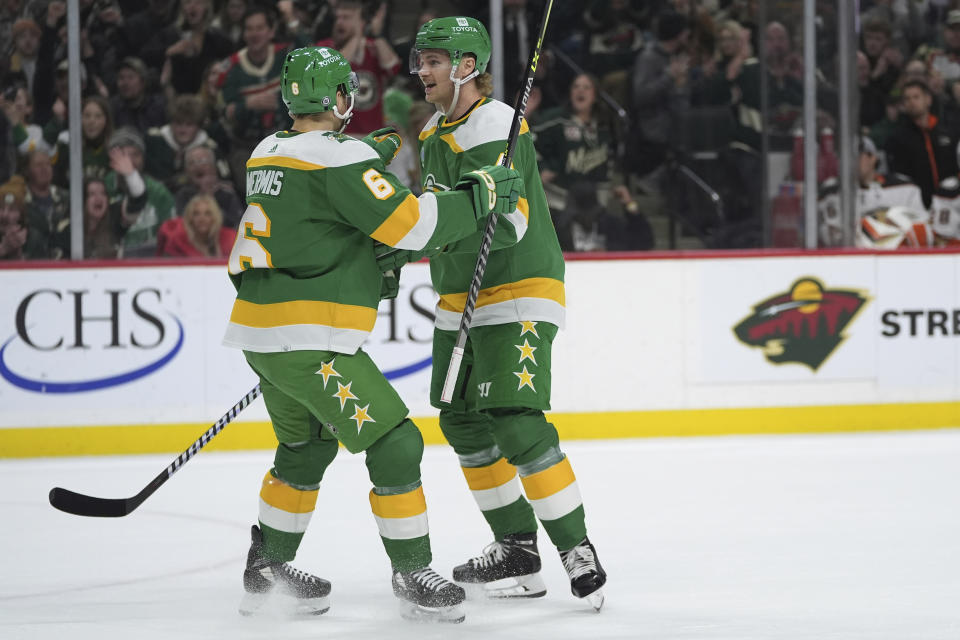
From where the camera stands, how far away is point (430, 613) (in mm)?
2803

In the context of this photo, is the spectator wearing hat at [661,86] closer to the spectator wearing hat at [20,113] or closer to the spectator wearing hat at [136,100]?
the spectator wearing hat at [136,100]

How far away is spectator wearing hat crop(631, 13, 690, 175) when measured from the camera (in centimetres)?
616

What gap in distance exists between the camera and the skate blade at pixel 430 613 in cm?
279

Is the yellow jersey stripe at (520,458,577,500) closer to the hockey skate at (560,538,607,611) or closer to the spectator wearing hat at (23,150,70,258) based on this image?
the hockey skate at (560,538,607,611)

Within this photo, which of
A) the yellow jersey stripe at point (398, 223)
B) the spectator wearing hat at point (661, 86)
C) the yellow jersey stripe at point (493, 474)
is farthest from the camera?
the spectator wearing hat at point (661, 86)

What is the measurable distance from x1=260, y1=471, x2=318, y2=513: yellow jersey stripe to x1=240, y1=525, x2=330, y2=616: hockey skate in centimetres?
10

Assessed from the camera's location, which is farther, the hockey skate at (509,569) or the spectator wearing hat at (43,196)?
the spectator wearing hat at (43,196)

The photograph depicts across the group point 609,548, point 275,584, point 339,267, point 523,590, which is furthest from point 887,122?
point 275,584

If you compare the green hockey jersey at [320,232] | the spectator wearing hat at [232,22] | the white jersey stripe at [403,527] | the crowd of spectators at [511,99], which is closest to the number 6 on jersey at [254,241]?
the green hockey jersey at [320,232]

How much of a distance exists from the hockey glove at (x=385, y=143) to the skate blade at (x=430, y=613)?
927 millimetres

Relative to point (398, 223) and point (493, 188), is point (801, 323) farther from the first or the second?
point (398, 223)

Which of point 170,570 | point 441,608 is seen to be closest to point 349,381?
point 441,608

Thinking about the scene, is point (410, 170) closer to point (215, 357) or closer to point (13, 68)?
point (215, 357)

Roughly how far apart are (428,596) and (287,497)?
1.25ft
